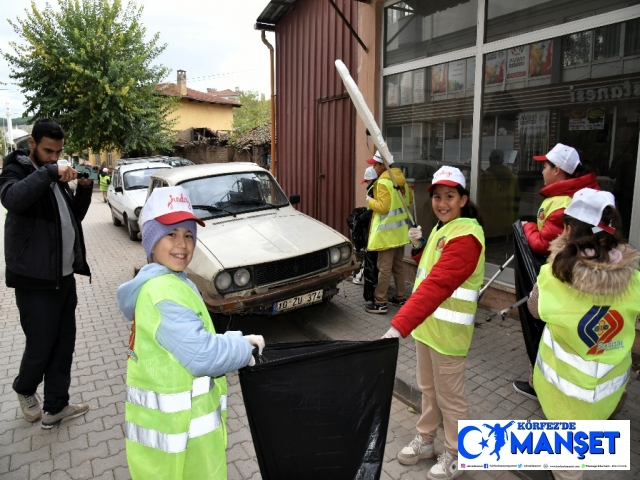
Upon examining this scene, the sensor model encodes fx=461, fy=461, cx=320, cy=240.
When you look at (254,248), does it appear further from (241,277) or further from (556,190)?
(556,190)

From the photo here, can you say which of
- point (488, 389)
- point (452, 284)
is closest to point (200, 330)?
point (452, 284)

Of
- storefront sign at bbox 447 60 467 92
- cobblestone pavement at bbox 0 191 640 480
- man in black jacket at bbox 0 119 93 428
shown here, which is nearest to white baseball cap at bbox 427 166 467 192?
cobblestone pavement at bbox 0 191 640 480

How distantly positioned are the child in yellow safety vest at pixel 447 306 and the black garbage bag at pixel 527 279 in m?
0.88

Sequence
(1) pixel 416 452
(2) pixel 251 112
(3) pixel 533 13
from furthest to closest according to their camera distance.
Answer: (2) pixel 251 112
(3) pixel 533 13
(1) pixel 416 452

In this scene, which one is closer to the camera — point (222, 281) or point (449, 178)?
point (449, 178)

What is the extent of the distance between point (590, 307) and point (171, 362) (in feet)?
5.86

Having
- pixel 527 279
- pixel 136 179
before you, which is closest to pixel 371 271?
pixel 527 279

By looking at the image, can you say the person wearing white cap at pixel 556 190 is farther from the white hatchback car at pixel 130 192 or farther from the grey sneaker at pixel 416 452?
the white hatchback car at pixel 130 192

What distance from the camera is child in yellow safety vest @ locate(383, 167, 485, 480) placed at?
8.00 ft

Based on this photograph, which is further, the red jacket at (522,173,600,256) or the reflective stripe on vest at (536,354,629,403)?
A: the red jacket at (522,173,600,256)

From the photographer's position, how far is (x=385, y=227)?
5.48m

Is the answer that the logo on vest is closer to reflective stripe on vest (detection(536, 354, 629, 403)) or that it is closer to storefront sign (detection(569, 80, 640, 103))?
reflective stripe on vest (detection(536, 354, 629, 403))

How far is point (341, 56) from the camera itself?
772 cm

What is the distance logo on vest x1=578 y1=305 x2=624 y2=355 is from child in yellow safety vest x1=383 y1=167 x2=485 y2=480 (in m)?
0.62
